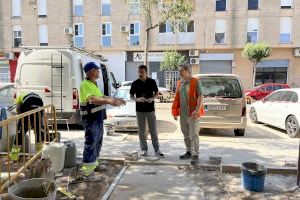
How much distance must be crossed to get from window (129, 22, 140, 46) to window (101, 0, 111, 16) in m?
2.71

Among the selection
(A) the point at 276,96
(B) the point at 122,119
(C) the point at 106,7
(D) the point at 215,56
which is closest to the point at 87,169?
(B) the point at 122,119

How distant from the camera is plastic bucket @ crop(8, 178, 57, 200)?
394cm

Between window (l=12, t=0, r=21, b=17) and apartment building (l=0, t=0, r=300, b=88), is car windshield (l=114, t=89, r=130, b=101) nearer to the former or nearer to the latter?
apartment building (l=0, t=0, r=300, b=88)

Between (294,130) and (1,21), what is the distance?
30.7 meters

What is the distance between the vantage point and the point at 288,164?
6.29m

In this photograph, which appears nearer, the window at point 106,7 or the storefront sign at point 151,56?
the storefront sign at point 151,56

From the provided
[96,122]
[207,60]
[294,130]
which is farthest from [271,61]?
[96,122]

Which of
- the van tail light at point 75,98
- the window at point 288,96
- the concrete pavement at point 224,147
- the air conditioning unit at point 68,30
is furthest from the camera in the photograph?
the air conditioning unit at point 68,30

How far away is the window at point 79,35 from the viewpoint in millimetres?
31797

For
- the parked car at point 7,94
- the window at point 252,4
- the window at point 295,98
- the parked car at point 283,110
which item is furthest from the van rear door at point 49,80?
the window at point 252,4

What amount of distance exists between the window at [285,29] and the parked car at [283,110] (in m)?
19.1

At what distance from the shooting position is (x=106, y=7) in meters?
31.6

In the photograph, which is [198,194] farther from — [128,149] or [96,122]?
[128,149]

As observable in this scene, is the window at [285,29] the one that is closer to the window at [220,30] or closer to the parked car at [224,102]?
the window at [220,30]
